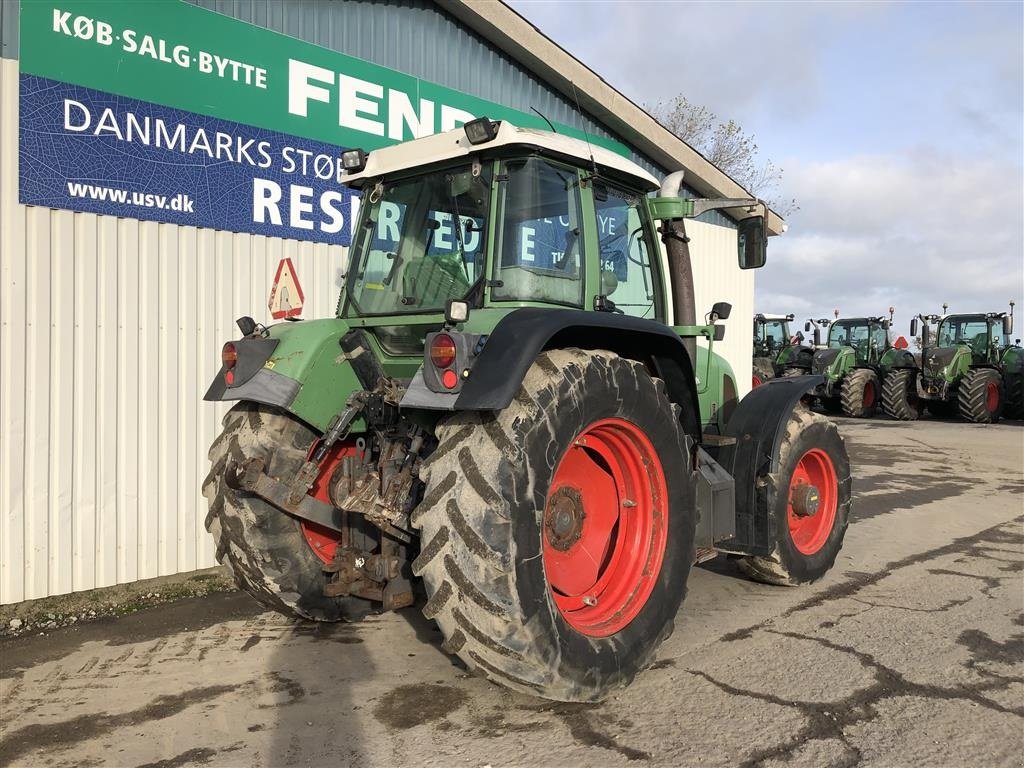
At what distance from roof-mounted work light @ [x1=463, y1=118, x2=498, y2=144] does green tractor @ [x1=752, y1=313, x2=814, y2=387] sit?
61.9 feet

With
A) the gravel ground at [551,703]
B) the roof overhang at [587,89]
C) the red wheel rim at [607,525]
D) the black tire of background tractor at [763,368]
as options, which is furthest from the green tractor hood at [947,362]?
the red wheel rim at [607,525]

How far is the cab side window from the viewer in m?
4.32

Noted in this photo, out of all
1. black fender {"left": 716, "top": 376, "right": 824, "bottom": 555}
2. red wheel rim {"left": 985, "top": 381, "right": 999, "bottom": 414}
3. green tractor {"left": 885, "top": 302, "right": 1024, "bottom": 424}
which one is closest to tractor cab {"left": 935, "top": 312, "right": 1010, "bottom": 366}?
green tractor {"left": 885, "top": 302, "right": 1024, "bottom": 424}

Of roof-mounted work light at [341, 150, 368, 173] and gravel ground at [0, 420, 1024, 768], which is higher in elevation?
roof-mounted work light at [341, 150, 368, 173]

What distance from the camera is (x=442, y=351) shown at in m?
3.26

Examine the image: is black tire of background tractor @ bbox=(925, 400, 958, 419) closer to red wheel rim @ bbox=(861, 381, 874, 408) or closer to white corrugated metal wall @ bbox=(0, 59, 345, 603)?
red wheel rim @ bbox=(861, 381, 874, 408)

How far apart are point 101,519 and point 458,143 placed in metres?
3.63

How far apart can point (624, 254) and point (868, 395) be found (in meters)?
19.2

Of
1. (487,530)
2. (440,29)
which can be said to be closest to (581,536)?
(487,530)

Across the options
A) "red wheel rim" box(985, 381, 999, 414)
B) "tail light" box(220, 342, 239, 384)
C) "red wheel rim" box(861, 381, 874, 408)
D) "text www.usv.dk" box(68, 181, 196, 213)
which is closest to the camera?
"tail light" box(220, 342, 239, 384)

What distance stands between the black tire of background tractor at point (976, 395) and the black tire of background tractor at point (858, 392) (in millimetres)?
2284

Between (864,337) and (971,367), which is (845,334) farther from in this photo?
(971,367)

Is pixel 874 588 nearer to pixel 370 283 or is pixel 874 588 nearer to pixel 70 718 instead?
pixel 370 283

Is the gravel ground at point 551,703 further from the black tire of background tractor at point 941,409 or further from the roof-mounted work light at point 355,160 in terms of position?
the black tire of background tractor at point 941,409
